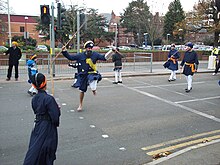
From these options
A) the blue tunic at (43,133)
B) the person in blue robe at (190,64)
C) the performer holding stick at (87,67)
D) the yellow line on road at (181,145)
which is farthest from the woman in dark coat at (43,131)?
the person in blue robe at (190,64)

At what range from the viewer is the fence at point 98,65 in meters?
14.9

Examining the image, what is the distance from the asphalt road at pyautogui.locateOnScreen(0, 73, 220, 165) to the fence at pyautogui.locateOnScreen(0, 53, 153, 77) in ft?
13.5

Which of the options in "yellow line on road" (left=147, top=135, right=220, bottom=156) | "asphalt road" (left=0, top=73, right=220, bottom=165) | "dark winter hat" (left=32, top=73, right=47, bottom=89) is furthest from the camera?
"yellow line on road" (left=147, top=135, right=220, bottom=156)

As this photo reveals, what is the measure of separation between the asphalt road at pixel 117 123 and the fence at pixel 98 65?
4.11m

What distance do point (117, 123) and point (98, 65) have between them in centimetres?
1090

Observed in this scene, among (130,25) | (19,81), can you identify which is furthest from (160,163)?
(130,25)

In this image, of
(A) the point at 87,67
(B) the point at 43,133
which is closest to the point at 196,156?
(B) the point at 43,133

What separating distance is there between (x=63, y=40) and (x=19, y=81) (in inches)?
1023

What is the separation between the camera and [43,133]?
3527 mm

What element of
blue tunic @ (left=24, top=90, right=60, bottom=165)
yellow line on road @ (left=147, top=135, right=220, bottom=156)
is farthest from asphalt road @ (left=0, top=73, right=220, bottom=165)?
blue tunic @ (left=24, top=90, right=60, bottom=165)

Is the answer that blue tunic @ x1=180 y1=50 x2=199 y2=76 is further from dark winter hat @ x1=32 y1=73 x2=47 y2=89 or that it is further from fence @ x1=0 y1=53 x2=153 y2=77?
dark winter hat @ x1=32 y1=73 x2=47 y2=89

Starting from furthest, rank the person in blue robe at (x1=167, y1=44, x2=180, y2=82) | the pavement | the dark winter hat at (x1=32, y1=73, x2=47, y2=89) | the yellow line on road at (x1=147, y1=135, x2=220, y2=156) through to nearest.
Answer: the person in blue robe at (x1=167, y1=44, x2=180, y2=82) → the yellow line on road at (x1=147, y1=135, x2=220, y2=156) → the pavement → the dark winter hat at (x1=32, y1=73, x2=47, y2=89)

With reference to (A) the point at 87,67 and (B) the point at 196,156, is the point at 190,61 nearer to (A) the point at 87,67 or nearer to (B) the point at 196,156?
(A) the point at 87,67

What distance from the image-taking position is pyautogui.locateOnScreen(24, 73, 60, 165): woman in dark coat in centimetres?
347
